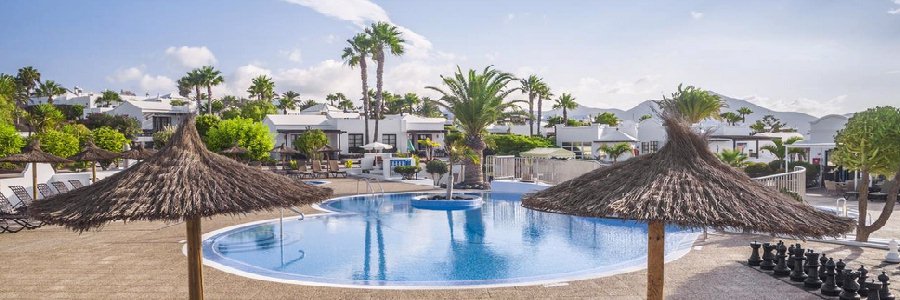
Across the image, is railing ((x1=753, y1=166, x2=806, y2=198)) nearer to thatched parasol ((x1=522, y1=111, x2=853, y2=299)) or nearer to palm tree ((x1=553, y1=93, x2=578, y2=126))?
thatched parasol ((x1=522, y1=111, x2=853, y2=299))

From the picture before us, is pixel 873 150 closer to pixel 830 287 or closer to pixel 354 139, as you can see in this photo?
pixel 830 287

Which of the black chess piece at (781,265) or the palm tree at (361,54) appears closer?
the black chess piece at (781,265)

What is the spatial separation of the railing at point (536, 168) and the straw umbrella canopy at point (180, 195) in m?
17.8

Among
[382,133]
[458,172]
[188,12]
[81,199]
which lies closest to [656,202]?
[81,199]

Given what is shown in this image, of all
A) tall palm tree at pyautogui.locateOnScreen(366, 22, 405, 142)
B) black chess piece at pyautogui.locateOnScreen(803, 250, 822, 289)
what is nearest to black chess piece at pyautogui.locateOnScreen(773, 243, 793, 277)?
black chess piece at pyautogui.locateOnScreen(803, 250, 822, 289)

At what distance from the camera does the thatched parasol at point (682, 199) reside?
Result: 618 centimetres

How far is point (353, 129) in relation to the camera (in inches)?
2080

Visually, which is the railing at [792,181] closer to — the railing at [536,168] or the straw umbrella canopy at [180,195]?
the railing at [536,168]

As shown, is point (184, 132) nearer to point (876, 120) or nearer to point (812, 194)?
point (876, 120)

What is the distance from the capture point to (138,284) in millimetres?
9703

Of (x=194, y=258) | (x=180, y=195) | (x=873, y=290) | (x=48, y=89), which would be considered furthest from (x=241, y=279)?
(x=48, y=89)

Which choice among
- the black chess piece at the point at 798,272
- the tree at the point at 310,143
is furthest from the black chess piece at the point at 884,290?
the tree at the point at 310,143

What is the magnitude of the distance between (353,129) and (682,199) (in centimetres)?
4791

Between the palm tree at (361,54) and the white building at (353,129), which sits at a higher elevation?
the palm tree at (361,54)
